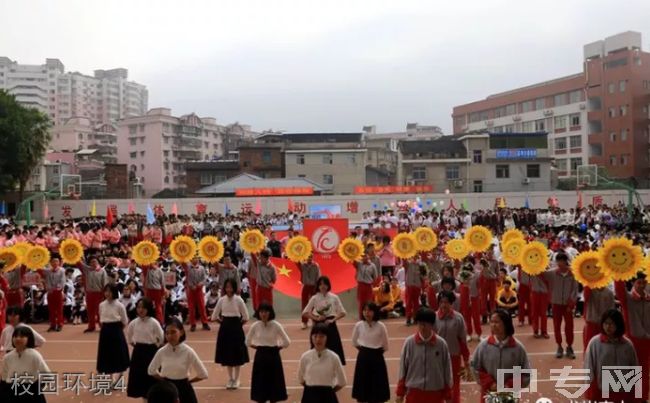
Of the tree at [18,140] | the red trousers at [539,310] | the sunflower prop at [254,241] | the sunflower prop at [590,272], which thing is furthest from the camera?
the tree at [18,140]

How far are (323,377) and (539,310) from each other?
6977mm

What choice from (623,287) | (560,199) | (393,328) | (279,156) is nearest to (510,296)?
(393,328)

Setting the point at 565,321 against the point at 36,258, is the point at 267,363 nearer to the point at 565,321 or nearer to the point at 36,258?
the point at 565,321

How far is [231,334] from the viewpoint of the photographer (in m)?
9.23

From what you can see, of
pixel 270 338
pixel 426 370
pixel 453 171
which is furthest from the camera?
pixel 453 171

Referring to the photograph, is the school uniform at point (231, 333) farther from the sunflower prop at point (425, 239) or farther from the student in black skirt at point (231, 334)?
the sunflower prop at point (425, 239)

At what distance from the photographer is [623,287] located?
27.4 feet

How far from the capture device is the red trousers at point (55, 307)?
45.4 ft

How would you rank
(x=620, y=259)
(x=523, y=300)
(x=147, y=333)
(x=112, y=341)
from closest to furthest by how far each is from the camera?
(x=147, y=333), (x=620, y=259), (x=112, y=341), (x=523, y=300)

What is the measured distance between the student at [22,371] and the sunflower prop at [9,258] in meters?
6.77

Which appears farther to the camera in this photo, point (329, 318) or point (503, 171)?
point (503, 171)

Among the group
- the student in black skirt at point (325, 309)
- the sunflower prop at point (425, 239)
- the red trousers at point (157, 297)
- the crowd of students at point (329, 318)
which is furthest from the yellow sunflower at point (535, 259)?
the red trousers at point (157, 297)

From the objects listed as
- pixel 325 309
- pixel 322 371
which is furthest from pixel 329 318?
pixel 322 371

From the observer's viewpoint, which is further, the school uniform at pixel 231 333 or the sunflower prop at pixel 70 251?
the sunflower prop at pixel 70 251
